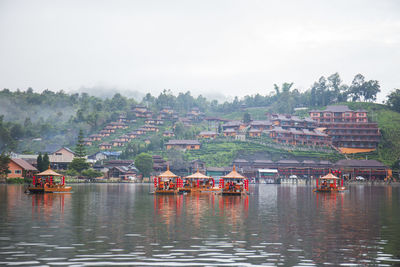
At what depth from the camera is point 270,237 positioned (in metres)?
21.9

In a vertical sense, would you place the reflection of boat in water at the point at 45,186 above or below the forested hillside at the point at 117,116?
below

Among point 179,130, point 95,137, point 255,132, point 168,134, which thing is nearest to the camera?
point 255,132

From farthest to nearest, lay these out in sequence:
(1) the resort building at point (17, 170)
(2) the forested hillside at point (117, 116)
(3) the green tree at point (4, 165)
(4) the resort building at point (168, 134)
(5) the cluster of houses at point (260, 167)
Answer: (4) the resort building at point (168, 134) < (2) the forested hillside at point (117, 116) < (5) the cluster of houses at point (260, 167) < (1) the resort building at point (17, 170) < (3) the green tree at point (4, 165)

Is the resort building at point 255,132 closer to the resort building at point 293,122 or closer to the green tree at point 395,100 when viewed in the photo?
the resort building at point 293,122

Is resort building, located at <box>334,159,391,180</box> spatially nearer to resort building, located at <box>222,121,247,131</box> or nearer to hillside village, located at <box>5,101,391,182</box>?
hillside village, located at <box>5,101,391,182</box>

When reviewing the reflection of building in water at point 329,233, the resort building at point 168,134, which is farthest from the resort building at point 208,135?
the reflection of building in water at point 329,233

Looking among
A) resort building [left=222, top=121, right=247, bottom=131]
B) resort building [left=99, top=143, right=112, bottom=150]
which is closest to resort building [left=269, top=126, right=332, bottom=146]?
resort building [left=222, top=121, right=247, bottom=131]

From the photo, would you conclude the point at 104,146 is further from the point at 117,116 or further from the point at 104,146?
the point at 117,116

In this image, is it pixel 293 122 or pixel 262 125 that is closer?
pixel 262 125

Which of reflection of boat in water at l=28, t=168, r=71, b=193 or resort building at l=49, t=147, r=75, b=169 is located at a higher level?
resort building at l=49, t=147, r=75, b=169

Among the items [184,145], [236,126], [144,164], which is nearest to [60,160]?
[144,164]

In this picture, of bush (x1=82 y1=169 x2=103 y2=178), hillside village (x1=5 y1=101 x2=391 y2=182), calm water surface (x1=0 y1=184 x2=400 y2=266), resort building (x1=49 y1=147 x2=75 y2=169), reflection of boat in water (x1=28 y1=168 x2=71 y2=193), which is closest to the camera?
calm water surface (x1=0 y1=184 x2=400 y2=266)

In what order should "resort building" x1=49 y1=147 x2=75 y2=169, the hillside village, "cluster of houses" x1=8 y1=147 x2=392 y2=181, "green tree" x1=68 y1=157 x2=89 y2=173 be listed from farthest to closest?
the hillside village, "cluster of houses" x1=8 y1=147 x2=392 y2=181, "resort building" x1=49 y1=147 x2=75 y2=169, "green tree" x1=68 y1=157 x2=89 y2=173

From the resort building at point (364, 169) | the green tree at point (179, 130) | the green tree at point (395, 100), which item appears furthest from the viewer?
the green tree at point (395, 100)
